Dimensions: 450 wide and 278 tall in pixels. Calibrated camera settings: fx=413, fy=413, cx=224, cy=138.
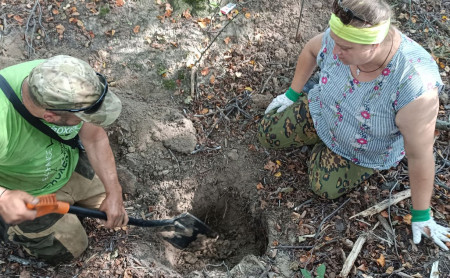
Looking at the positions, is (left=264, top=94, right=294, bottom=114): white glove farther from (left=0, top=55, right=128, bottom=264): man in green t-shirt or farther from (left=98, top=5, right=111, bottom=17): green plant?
(left=98, top=5, right=111, bottom=17): green plant

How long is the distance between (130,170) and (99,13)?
1.66m

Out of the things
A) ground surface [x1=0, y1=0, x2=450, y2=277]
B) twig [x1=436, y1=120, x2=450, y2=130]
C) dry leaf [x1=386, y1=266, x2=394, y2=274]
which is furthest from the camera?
twig [x1=436, y1=120, x2=450, y2=130]

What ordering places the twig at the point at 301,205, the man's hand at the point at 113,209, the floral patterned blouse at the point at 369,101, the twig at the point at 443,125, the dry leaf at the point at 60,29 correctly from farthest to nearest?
the dry leaf at the point at 60,29 → the twig at the point at 443,125 → the twig at the point at 301,205 → the man's hand at the point at 113,209 → the floral patterned blouse at the point at 369,101

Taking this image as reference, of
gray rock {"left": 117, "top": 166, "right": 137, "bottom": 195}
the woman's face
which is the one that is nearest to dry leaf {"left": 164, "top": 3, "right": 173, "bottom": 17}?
gray rock {"left": 117, "top": 166, "right": 137, "bottom": 195}

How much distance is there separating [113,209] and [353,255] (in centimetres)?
168

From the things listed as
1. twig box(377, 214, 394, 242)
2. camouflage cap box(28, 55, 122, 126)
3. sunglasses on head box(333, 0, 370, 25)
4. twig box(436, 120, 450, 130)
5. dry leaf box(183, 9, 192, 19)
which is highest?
sunglasses on head box(333, 0, 370, 25)

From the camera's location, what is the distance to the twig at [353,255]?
2.82 metres

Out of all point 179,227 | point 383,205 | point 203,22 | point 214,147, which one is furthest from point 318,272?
point 203,22

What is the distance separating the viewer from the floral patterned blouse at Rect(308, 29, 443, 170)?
2.44 meters

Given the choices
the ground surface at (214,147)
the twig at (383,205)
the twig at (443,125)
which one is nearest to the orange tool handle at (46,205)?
the ground surface at (214,147)

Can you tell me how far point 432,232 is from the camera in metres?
2.85

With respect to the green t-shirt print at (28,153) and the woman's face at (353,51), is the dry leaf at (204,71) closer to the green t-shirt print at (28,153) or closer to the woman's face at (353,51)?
the green t-shirt print at (28,153)

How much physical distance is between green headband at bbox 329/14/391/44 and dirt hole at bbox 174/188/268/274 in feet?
5.45

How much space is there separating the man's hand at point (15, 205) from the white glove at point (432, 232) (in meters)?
2.45
